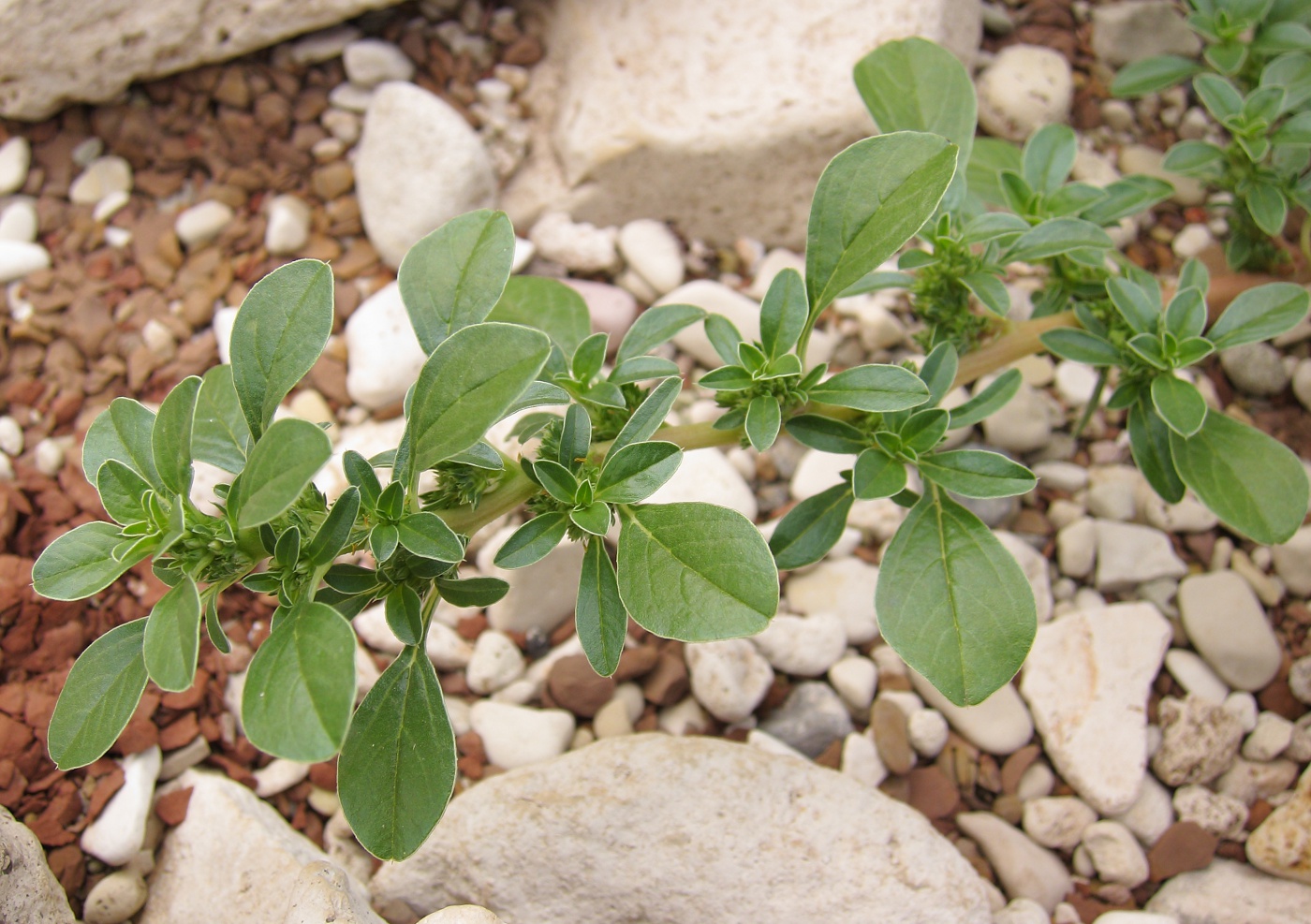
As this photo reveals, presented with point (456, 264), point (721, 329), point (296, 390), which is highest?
point (456, 264)

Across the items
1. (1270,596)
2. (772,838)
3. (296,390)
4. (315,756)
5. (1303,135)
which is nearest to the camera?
(315,756)

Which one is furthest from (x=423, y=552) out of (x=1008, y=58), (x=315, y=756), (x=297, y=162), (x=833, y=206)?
(x=1008, y=58)

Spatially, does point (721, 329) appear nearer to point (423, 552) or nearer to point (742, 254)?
point (423, 552)

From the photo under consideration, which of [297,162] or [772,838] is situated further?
[297,162]

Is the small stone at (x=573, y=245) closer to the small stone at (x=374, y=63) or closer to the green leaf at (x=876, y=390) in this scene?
the small stone at (x=374, y=63)

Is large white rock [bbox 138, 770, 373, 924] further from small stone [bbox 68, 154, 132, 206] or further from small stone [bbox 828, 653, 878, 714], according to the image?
small stone [bbox 68, 154, 132, 206]

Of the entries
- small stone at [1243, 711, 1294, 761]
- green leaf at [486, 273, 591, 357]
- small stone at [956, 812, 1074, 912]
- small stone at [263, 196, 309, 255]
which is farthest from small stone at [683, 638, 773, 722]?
small stone at [263, 196, 309, 255]

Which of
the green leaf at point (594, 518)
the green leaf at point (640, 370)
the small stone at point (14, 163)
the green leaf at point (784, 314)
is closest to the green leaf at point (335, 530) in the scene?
the green leaf at point (594, 518)

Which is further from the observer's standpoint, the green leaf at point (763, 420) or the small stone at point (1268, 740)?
the small stone at point (1268, 740)
